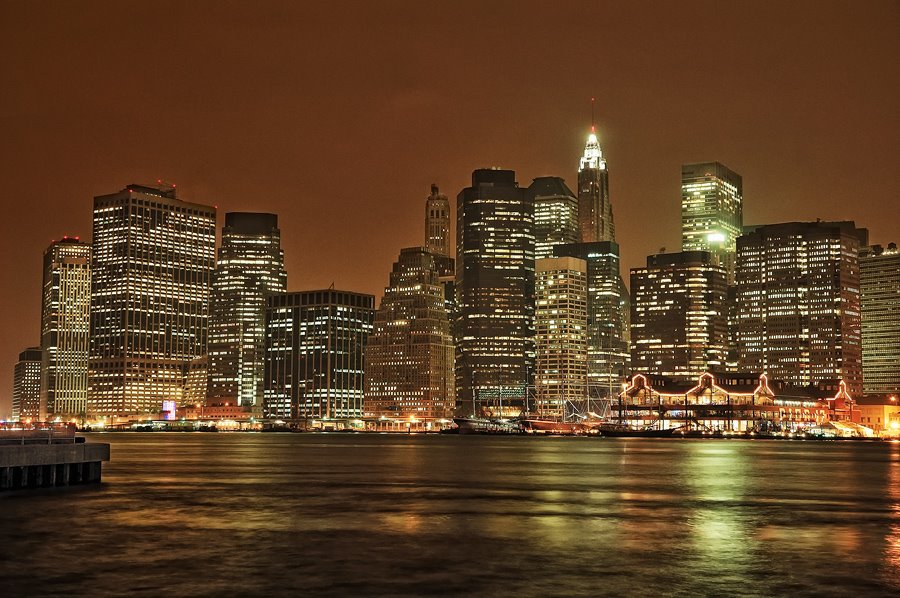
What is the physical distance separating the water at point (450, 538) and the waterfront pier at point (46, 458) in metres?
2.07

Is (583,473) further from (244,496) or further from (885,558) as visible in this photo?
(885,558)

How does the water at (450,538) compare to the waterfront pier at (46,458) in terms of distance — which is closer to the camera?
the water at (450,538)

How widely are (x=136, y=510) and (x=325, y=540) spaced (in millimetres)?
17610

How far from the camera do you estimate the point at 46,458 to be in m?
78.5

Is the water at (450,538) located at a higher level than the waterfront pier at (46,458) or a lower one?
lower

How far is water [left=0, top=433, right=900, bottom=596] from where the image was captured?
43250mm

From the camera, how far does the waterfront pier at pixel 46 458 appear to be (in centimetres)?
7600

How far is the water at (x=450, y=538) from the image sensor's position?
4325 centimetres

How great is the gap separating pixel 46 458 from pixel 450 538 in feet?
114

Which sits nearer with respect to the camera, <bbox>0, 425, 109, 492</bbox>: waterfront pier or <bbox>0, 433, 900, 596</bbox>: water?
<bbox>0, 433, 900, 596</bbox>: water

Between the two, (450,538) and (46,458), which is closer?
(450,538)

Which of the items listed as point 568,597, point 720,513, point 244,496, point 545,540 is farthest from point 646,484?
point 568,597

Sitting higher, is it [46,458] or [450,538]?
[46,458]

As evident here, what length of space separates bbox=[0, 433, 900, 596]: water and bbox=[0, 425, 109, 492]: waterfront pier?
81.5 inches
